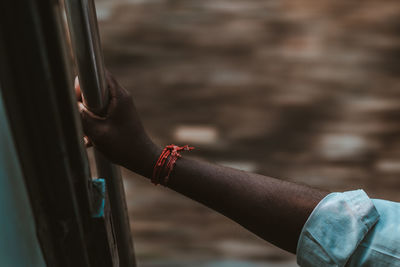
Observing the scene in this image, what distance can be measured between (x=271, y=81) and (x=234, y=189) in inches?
42.6

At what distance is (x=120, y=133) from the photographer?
3.25 feet

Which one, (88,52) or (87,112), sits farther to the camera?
(87,112)

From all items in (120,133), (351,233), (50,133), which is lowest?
(351,233)

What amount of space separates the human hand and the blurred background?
3.33ft

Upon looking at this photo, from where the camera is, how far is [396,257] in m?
0.93

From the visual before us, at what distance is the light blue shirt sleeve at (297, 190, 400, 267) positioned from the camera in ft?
3.07

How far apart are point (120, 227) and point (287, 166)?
1.25m

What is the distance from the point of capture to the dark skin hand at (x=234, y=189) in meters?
1.02

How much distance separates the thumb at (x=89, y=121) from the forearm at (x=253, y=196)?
167 mm

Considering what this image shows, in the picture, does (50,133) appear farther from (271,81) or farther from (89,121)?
(271,81)

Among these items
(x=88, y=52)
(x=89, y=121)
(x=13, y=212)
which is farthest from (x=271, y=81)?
(x=13, y=212)

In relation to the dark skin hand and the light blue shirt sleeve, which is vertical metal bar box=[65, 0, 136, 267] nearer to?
the dark skin hand

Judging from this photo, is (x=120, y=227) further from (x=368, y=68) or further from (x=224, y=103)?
(x=368, y=68)

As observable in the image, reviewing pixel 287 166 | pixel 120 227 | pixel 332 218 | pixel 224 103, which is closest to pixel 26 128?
pixel 120 227
